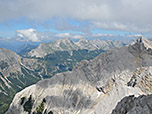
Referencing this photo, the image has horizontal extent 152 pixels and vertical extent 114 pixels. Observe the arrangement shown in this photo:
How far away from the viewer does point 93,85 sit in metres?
102

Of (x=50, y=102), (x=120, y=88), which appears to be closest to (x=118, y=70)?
(x=120, y=88)

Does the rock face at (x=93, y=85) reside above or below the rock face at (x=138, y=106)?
below

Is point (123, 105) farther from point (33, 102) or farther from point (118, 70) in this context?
point (33, 102)

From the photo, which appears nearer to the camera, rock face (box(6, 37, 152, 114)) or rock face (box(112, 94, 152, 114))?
rock face (box(112, 94, 152, 114))

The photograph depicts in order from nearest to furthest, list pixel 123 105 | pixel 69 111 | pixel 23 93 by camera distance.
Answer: pixel 123 105
pixel 69 111
pixel 23 93

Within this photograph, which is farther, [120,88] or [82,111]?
[82,111]

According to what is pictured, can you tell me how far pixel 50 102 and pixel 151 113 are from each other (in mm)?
86457

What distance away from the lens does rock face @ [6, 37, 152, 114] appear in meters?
82.3

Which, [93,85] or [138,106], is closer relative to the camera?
Result: [138,106]

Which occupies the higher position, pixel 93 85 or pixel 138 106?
pixel 138 106

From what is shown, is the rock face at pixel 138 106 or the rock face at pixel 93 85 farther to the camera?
the rock face at pixel 93 85

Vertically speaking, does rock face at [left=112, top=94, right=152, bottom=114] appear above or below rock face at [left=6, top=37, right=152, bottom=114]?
above

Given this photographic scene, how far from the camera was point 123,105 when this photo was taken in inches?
1534

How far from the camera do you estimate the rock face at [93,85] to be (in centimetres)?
8231
